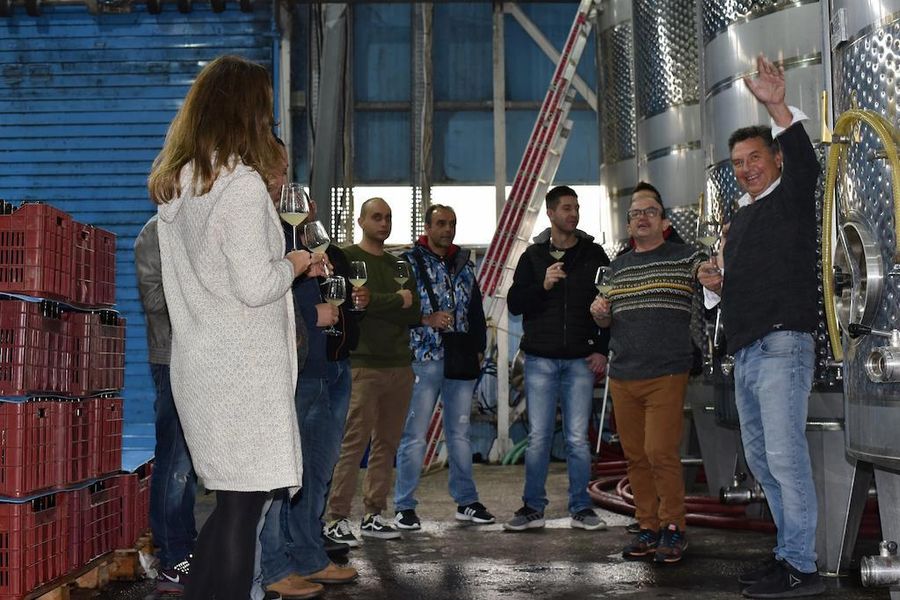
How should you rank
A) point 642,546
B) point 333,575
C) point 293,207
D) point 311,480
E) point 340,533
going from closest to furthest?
point 293,207 → point 311,480 → point 333,575 → point 642,546 → point 340,533

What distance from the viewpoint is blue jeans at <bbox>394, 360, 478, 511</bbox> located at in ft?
21.9

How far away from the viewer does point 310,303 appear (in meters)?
4.78

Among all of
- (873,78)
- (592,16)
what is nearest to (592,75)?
(592,16)

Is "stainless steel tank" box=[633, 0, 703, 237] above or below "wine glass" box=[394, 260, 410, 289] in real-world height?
above

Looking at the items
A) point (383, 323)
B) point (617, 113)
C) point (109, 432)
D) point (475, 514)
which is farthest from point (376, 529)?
point (617, 113)

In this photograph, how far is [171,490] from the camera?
181 inches

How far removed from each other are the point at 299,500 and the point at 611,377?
1874 mm

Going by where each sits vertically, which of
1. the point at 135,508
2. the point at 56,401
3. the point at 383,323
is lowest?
the point at 135,508

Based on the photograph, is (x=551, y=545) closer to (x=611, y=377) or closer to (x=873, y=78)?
(x=611, y=377)

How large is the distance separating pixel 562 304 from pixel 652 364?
1.13 m

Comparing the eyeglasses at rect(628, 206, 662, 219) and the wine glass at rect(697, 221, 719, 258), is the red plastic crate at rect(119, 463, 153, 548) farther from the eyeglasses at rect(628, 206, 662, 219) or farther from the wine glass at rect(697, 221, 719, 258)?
the wine glass at rect(697, 221, 719, 258)

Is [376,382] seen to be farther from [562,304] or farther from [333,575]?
[333,575]

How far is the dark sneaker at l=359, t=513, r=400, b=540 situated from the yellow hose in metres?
3.08

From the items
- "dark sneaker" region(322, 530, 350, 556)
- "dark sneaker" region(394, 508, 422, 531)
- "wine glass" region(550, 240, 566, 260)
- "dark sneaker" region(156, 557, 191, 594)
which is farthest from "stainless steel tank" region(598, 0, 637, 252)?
"dark sneaker" region(156, 557, 191, 594)
